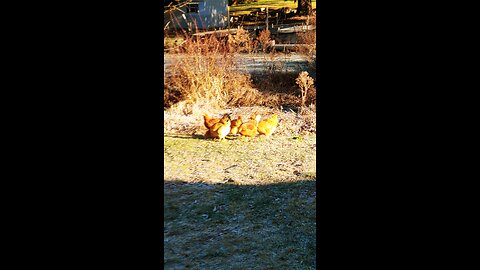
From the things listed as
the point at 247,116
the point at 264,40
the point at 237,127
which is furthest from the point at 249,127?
the point at 264,40

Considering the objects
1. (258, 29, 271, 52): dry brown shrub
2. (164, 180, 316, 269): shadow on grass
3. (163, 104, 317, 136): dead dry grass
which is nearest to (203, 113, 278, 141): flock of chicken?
(163, 104, 317, 136): dead dry grass

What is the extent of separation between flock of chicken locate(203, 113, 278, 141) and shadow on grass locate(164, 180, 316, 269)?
0.79m

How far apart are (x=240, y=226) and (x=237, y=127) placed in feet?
5.13

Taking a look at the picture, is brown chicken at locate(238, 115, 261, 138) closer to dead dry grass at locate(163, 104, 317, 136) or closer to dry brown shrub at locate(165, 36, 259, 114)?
dead dry grass at locate(163, 104, 317, 136)

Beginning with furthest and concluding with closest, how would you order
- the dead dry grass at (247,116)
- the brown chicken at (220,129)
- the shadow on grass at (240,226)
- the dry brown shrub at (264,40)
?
1. the dry brown shrub at (264,40)
2. the dead dry grass at (247,116)
3. the brown chicken at (220,129)
4. the shadow on grass at (240,226)

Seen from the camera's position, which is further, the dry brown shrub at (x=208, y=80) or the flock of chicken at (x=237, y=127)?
the dry brown shrub at (x=208, y=80)

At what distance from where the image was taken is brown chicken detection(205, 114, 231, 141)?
4297 mm

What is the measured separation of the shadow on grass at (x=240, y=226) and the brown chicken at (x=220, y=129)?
78 centimetres

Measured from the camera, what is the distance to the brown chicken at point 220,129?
14.1ft

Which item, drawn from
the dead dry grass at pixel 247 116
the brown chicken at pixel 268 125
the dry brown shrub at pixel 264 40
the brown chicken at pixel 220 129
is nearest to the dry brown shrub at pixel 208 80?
the dead dry grass at pixel 247 116

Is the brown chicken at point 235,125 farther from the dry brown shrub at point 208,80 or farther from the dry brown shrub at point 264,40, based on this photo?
the dry brown shrub at point 264,40
